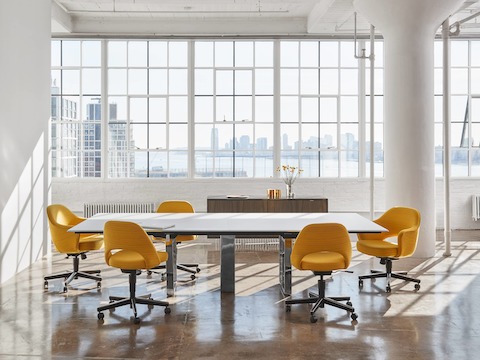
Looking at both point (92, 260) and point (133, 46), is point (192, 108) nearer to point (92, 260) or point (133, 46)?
point (133, 46)

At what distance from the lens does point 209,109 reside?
42.1 feet

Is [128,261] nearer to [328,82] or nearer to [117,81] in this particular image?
[117,81]

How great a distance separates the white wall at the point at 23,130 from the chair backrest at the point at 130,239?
2.36 metres

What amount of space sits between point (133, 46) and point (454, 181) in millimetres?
7443

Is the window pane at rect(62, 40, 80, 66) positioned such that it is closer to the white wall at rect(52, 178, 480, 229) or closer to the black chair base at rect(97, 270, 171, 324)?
the white wall at rect(52, 178, 480, 229)

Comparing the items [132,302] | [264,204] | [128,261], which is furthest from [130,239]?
[264,204]

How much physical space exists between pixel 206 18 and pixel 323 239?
7782mm

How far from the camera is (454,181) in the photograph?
12.8 metres

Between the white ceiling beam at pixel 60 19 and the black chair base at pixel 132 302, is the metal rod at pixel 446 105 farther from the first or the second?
the white ceiling beam at pixel 60 19

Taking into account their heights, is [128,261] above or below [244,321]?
above

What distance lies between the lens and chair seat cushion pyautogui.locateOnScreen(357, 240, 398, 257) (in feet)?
23.1

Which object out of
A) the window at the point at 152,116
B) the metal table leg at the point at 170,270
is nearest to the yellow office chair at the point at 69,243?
the metal table leg at the point at 170,270

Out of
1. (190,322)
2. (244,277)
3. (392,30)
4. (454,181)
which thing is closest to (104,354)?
(190,322)

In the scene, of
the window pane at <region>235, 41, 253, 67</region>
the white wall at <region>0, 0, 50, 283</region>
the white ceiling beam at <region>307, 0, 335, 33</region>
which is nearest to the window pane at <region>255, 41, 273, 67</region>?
the window pane at <region>235, 41, 253, 67</region>
